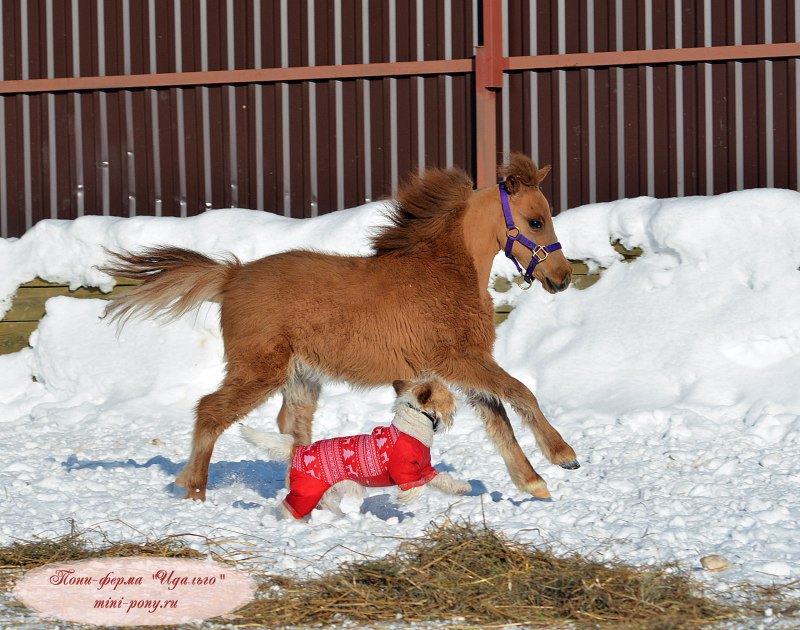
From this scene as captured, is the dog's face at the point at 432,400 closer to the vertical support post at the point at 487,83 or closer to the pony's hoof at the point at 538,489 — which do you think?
the pony's hoof at the point at 538,489

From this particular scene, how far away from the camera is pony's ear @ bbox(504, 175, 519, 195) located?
567cm

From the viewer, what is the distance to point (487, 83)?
952cm

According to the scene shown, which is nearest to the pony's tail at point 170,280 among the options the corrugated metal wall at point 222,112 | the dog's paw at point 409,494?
the dog's paw at point 409,494

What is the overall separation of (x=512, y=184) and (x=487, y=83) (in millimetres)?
4094

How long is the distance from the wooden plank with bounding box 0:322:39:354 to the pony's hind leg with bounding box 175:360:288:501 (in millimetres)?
4607

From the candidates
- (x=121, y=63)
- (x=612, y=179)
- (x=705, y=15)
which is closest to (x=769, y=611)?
(x=612, y=179)

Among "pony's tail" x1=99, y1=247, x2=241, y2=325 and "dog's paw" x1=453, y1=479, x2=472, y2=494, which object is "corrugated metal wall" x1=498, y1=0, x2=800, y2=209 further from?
"dog's paw" x1=453, y1=479, x2=472, y2=494

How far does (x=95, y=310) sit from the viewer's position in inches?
369

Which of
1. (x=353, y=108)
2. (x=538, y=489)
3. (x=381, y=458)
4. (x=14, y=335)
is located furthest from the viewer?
(x=353, y=108)

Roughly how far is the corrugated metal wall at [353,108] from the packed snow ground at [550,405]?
28.6 inches

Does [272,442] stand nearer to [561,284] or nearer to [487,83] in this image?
[561,284]

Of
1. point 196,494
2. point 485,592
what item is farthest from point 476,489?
point 485,592

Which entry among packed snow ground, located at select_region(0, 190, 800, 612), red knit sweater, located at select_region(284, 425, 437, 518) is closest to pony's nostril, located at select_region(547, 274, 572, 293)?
packed snow ground, located at select_region(0, 190, 800, 612)

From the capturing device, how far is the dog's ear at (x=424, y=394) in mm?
4883
